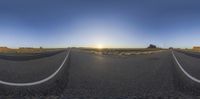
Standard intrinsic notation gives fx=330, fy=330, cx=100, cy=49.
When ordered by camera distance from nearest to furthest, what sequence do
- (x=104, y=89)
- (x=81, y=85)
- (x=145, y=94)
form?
(x=145, y=94) → (x=104, y=89) → (x=81, y=85)

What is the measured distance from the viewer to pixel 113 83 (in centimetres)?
1235

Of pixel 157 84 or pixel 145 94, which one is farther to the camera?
pixel 157 84

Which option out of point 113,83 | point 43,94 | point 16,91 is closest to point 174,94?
point 113,83

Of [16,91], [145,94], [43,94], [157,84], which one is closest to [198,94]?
[145,94]

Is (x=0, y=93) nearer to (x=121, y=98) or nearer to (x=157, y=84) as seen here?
(x=121, y=98)

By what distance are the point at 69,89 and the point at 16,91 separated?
171cm

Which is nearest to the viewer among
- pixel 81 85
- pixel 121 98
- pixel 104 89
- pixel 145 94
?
pixel 121 98

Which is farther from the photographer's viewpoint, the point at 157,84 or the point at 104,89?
the point at 157,84

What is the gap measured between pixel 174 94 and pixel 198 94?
709 mm

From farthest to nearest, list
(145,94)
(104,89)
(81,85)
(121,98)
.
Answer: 1. (81,85)
2. (104,89)
3. (145,94)
4. (121,98)

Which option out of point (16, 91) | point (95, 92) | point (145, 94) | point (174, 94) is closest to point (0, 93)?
point (16, 91)

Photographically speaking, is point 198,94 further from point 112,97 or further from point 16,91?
point 16,91

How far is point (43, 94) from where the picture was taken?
989cm

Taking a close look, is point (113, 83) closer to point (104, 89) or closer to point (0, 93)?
point (104, 89)
